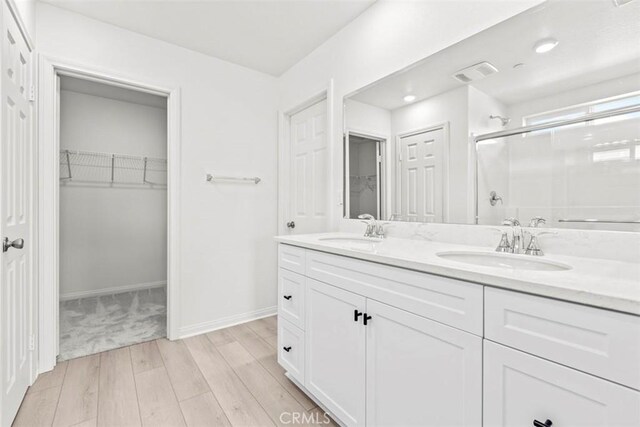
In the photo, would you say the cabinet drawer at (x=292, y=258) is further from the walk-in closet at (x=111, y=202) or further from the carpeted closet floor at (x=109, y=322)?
the walk-in closet at (x=111, y=202)

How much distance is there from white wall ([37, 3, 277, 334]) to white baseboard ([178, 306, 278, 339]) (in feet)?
0.03

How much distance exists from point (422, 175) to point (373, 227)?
45 centimetres

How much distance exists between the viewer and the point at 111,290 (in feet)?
11.5

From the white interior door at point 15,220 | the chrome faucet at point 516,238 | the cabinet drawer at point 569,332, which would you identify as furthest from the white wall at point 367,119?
the white interior door at point 15,220

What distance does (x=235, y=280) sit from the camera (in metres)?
2.71

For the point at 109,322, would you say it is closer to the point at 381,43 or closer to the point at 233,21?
the point at 233,21

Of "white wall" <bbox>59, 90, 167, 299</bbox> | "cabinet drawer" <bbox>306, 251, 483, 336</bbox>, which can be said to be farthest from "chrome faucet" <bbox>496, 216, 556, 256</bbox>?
"white wall" <bbox>59, 90, 167, 299</bbox>

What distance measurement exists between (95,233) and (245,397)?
297cm

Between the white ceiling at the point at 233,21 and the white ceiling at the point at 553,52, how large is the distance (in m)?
0.88

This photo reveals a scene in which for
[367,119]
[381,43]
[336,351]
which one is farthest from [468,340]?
[381,43]

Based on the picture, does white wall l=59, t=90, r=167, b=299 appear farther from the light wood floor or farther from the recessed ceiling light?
the recessed ceiling light

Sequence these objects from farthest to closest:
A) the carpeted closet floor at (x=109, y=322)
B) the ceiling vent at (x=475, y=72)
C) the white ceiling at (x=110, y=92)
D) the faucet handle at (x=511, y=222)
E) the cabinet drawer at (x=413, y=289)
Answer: the white ceiling at (x=110, y=92)
the carpeted closet floor at (x=109, y=322)
the ceiling vent at (x=475, y=72)
the faucet handle at (x=511, y=222)
the cabinet drawer at (x=413, y=289)

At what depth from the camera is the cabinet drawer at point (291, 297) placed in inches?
63.8

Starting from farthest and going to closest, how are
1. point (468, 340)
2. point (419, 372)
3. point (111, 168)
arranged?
point (111, 168), point (419, 372), point (468, 340)
